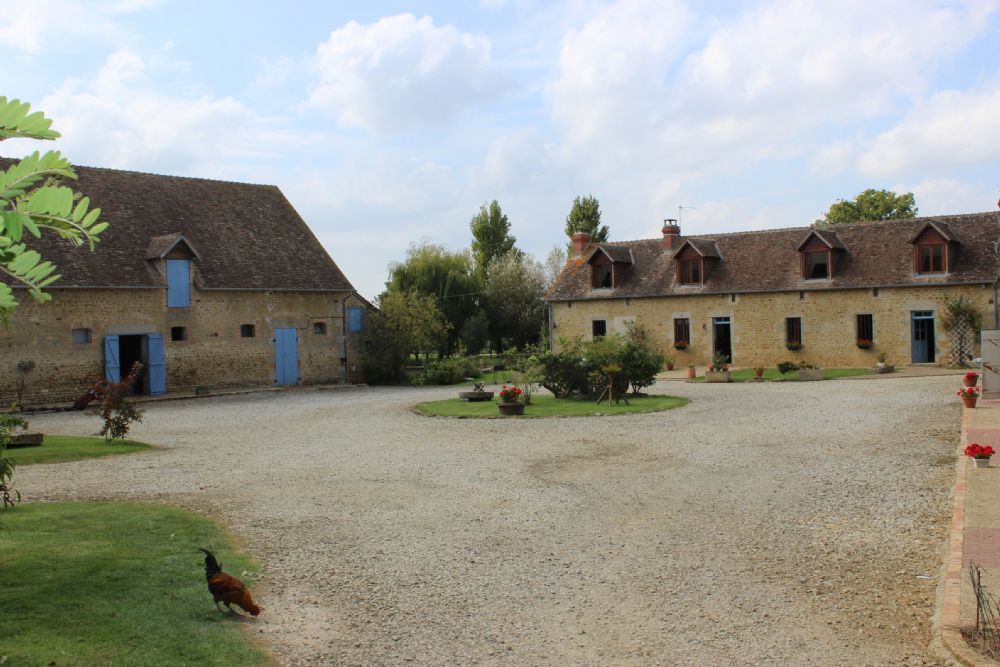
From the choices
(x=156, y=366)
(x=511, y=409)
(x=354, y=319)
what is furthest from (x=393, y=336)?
(x=511, y=409)

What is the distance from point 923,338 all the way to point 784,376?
522 centimetres

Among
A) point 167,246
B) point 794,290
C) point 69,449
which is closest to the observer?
point 69,449

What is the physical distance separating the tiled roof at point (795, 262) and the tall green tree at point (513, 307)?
343 inches

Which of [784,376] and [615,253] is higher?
[615,253]

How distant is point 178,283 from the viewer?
26.6 m

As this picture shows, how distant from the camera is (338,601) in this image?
6.55 meters

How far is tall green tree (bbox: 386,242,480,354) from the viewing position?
144 ft

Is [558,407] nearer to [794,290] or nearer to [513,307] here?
[794,290]

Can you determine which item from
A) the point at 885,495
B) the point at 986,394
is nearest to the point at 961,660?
the point at 885,495

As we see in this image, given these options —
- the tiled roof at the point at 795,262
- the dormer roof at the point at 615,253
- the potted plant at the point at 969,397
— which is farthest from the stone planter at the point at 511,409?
the dormer roof at the point at 615,253

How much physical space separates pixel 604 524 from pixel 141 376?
2104 centimetres

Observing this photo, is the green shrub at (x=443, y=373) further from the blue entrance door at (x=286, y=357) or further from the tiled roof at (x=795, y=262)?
the tiled roof at (x=795, y=262)

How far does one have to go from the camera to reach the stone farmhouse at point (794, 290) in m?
29.2

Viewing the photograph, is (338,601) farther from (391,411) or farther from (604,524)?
(391,411)
